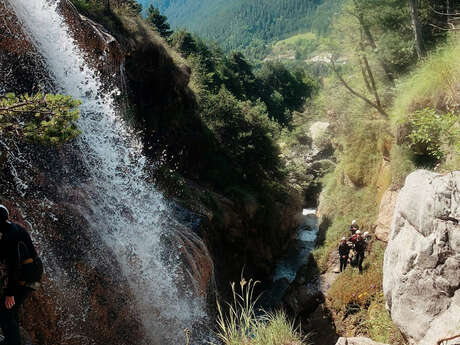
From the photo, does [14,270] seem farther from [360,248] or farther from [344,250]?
[344,250]

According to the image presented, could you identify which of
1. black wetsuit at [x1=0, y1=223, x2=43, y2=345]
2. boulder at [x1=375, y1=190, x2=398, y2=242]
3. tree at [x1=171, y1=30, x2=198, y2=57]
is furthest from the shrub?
tree at [x1=171, y1=30, x2=198, y2=57]

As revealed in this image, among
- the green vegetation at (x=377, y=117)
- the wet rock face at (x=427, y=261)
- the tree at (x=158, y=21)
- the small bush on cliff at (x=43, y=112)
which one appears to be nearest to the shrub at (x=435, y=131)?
the green vegetation at (x=377, y=117)

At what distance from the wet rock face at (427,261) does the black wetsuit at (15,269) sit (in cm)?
531

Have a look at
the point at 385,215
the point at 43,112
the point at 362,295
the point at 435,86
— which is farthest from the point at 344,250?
the point at 43,112

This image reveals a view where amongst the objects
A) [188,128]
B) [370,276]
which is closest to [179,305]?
[370,276]

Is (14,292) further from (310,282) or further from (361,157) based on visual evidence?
(361,157)

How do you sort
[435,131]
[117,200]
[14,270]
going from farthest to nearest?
[117,200], [435,131], [14,270]

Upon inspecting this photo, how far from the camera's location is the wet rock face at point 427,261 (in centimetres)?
557

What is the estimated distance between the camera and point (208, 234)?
12820 mm

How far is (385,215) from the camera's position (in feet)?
43.2

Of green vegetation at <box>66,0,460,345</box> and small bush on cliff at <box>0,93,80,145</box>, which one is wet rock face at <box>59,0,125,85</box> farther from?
small bush on cliff at <box>0,93,80,145</box>

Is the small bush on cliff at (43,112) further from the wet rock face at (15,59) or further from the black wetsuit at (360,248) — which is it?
the black wetsuit at (360,248)

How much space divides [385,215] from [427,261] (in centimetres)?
752

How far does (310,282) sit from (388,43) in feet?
33.3
